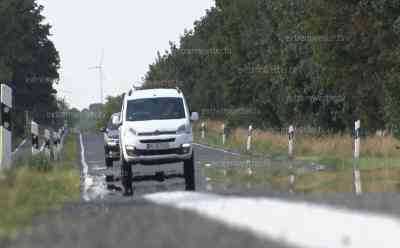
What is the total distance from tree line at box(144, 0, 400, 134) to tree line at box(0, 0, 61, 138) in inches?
479

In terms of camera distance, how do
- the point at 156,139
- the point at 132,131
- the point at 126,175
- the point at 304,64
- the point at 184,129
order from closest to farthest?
the point at 126,175 < the point at 156,139 < the point at 184,129 < the point at 132,131 < the point at 304,64

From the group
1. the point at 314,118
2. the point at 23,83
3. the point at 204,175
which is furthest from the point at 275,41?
the point at 204,175

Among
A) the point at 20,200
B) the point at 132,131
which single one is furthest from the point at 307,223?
the point at 132,131

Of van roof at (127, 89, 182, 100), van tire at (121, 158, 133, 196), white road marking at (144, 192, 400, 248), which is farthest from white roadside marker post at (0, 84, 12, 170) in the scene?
white road marking at (144, 192, 400, 248)

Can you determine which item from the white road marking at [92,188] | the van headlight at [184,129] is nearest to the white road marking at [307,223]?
the white road marking at [92,188]

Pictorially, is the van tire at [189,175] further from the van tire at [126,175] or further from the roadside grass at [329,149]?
the roadside grass at [329,149]

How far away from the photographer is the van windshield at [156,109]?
77.8 ft

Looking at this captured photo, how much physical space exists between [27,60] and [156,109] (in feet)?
213

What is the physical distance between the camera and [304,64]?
54.6 meters

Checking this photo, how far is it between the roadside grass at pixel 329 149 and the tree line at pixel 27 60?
3417 centimetres

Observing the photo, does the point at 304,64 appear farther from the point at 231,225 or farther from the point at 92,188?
the point at 231,225

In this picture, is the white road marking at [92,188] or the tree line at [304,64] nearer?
the white road marking at [92,188]

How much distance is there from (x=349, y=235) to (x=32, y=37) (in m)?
87.1

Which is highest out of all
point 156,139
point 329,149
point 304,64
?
point 304,64
